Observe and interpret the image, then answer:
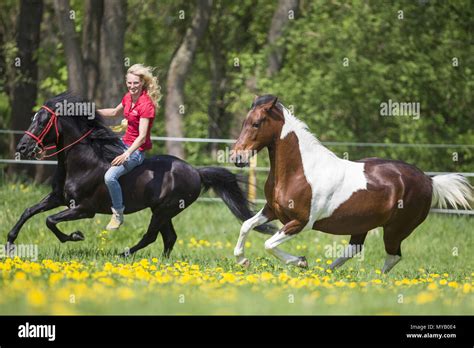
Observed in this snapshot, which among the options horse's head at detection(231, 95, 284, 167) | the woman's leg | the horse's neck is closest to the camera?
horse's head at detection(231, 95, 284, 167)

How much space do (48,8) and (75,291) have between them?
63.0 ft

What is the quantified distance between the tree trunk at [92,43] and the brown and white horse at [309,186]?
1153cm

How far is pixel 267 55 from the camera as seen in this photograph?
65.3 ft

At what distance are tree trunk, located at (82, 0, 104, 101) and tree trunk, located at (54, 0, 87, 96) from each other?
1391 millimetres

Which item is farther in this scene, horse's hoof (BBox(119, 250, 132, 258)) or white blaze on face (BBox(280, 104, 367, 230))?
horse's hoof (BBox(119, 250, 132, 258))

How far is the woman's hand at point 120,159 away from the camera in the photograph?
912 centimetres

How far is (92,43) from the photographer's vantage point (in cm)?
1959

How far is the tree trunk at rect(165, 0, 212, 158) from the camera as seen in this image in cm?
2020

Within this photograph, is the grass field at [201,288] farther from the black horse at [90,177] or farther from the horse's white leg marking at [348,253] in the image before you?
the black horse at [90,177]

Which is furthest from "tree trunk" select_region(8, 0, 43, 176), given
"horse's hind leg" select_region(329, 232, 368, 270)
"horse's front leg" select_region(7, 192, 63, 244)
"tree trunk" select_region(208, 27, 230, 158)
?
"horse's hind leg" select_region(329, 232, 368, 270)

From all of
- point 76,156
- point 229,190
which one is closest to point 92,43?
point 229,190

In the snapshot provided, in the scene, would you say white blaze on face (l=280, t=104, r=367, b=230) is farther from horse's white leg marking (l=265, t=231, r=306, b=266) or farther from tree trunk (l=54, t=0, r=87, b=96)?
tree trunk (l=54, t=0, r=87, b=96)

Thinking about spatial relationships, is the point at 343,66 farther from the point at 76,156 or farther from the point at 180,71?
the point at 76,156

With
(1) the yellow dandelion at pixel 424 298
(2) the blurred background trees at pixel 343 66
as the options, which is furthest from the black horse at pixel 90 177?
(2) the blurred background trees at pixel 343 66
